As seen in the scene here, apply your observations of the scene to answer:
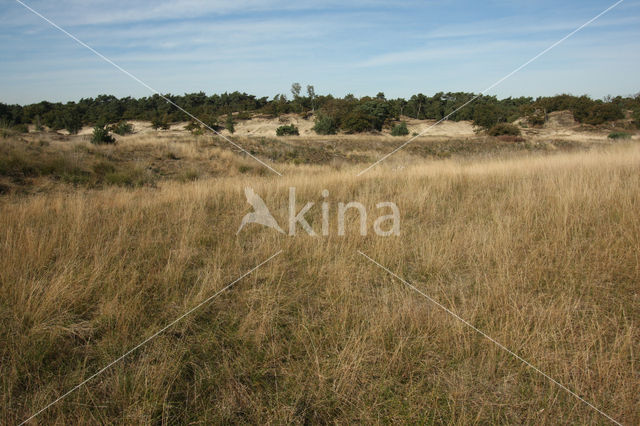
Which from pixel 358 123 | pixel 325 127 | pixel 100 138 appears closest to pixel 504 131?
pixel 358 123

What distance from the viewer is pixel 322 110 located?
49656 millimetres

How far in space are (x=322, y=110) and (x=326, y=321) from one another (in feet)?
163

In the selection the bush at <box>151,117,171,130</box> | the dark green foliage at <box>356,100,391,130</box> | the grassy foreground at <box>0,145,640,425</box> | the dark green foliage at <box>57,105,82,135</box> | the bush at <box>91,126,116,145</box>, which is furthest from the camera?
the dark green foliage at <box>356,100,391,130</box>

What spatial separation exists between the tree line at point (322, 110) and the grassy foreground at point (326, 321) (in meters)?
31.5

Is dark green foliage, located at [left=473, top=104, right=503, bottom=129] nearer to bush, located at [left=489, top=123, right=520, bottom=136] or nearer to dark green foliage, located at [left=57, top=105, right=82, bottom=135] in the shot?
bush, located at [left=489, top=123, right=520, bottom=136]

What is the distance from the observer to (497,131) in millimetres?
34219

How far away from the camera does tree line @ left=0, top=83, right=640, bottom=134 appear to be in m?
37.4

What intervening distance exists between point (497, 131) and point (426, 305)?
3683 cm

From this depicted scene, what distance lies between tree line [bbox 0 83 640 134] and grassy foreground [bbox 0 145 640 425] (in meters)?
31.5

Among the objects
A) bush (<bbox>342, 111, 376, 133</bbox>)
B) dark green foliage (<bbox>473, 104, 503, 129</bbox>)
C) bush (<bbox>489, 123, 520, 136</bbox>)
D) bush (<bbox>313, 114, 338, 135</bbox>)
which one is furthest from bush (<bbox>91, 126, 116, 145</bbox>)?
dark green foliage (<bbox>473, 104, 503, 129</bbox>)

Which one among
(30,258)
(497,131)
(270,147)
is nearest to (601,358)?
(30,258)

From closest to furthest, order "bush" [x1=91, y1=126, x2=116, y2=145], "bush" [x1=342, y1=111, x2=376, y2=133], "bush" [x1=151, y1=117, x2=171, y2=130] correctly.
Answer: "bush" [x1=91, y1=126, x2=116, y2=145] → "bush" [x1=151, y1=117, x2=171, y2=130] → "bush" [x1=342, y1=111, x2=376, y2=133]

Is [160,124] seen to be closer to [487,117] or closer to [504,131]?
[504,131]

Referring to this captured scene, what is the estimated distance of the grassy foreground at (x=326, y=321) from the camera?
77.0 inches
